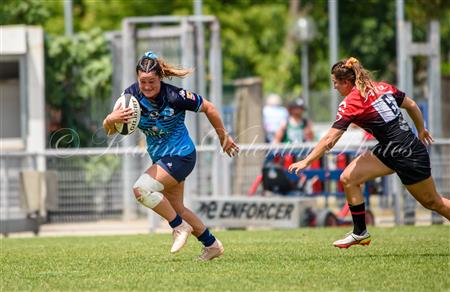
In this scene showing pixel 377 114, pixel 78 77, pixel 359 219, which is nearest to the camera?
pixel 377 114

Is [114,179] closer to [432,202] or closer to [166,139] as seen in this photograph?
[166,139]

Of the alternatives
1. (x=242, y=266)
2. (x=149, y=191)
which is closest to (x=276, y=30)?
(x=149, y=191)

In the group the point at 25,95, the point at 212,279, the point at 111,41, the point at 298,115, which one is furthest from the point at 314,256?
the point at 111,41

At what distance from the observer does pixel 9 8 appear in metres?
25.1

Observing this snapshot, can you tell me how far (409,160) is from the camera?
10516 millimetres

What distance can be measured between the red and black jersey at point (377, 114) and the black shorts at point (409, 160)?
70 mm

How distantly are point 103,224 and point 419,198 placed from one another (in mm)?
8893

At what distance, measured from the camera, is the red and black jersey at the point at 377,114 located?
10.5 meters

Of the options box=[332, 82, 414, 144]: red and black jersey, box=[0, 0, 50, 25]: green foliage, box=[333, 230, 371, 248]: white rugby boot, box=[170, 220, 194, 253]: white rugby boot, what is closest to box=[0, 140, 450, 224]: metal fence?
box=[333, 230, 371, 248]: white rugby boot

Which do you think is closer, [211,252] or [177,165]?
[177,165]

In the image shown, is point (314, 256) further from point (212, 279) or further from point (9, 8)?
point (9, 8)

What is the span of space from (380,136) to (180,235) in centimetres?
216

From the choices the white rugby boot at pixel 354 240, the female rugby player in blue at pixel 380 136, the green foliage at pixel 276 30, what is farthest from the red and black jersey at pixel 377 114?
the green foliage at pixel 276 30

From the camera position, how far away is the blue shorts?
10.3 meters
